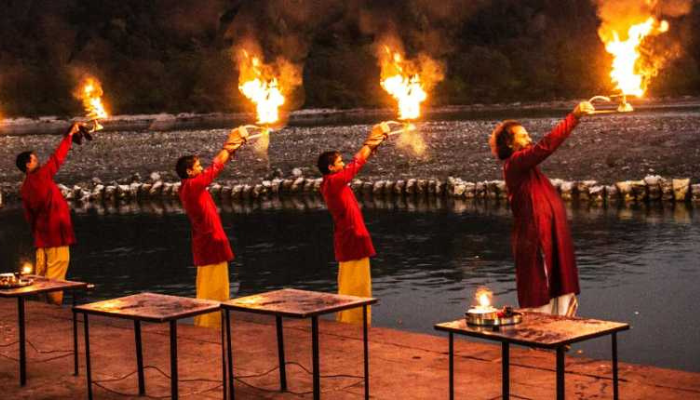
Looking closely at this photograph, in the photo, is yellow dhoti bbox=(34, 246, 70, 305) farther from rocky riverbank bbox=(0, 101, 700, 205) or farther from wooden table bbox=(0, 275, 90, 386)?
rocky riverbank bbox=(0, 101, 700, 205)

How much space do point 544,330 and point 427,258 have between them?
10352 millimetres

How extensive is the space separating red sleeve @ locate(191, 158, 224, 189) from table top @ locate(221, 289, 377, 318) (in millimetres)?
2374

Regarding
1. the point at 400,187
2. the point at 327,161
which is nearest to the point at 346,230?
the point at 327,161

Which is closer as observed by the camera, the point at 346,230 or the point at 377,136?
the point at 377,136

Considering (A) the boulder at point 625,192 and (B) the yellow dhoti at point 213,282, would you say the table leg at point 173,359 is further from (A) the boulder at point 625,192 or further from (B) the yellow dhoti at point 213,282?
(A) the boulder at point 625,192

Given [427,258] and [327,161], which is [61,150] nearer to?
[327,161]

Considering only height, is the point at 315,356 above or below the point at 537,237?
below

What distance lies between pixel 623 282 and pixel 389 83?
3.73 m

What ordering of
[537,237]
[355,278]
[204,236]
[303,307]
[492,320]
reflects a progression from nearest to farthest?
[492,320] < [303,307] < [537,237] < [355,278] < [204,236]

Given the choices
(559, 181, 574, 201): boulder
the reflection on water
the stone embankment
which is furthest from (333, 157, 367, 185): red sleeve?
(559, 181, 574, 201): boulder

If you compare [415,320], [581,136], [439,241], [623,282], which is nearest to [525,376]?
[415,320]

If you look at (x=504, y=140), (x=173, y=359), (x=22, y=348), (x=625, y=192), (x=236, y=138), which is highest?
(x=236, y=138)

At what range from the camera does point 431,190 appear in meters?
27.5

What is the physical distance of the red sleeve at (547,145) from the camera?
8422 mm
